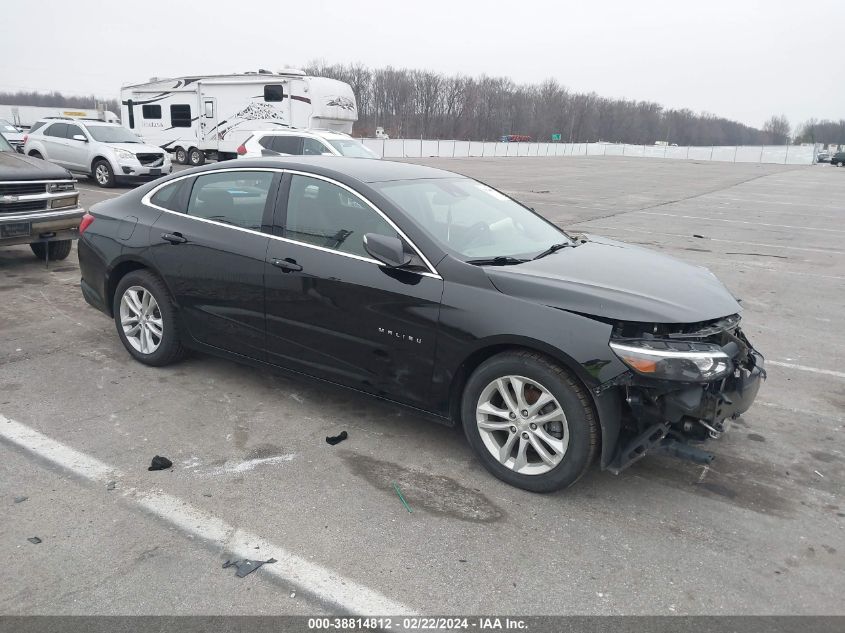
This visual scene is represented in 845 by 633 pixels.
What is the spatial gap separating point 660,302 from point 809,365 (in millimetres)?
3114

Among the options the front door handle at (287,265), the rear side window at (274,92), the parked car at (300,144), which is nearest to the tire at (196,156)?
the rear side window at (274,92)

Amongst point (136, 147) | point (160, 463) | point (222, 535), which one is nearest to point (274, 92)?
point (136, 147)

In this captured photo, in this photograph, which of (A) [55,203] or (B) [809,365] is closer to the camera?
(B) [809,365]

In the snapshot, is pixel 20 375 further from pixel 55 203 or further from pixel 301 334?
pixel 55 203

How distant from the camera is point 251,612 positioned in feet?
8.48

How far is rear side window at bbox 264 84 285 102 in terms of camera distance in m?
23.0

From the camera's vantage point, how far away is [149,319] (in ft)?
16.4

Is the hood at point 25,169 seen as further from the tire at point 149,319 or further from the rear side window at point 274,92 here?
the rear side window at point 274,92

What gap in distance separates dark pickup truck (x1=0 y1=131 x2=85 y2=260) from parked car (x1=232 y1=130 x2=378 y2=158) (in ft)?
24.6

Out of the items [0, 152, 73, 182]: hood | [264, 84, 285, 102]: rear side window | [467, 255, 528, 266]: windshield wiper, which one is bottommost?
[467, 255, 528, 266]: windshield wiper

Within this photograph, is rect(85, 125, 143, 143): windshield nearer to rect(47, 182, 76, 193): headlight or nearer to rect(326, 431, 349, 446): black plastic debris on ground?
rect(47, 182, 76, 193): headlight

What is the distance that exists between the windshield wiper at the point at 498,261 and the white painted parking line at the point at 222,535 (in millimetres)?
1816

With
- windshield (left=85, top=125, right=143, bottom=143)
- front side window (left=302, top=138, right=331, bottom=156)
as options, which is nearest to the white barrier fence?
windshield (left=85, top=125, right=143, bottom=143)

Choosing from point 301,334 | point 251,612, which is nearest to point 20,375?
point 301,334
